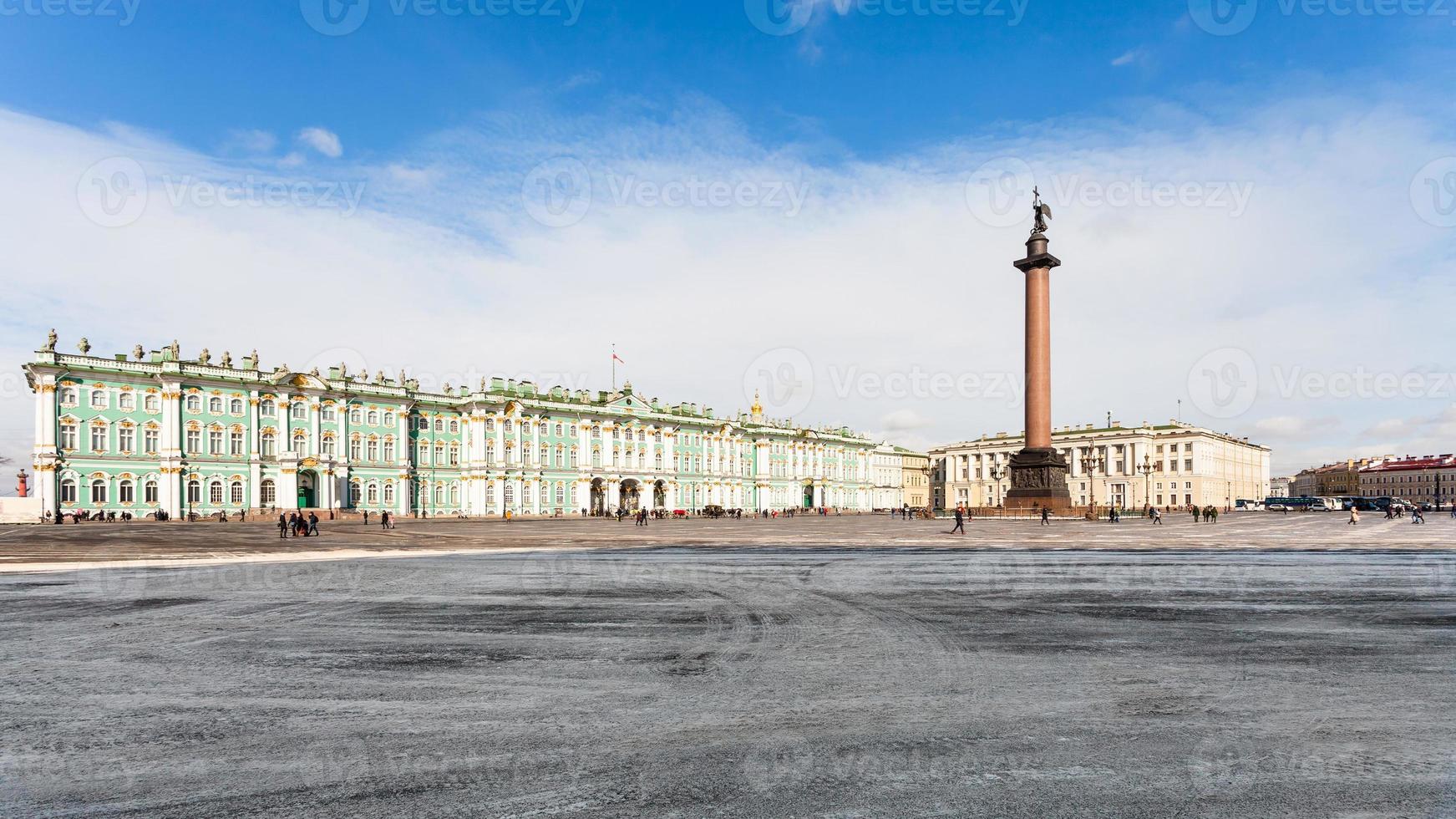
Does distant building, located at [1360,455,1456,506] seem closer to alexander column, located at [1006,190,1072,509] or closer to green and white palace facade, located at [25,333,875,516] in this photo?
green and white palace facade, located at [25,333,875,516]

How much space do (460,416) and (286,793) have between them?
8676 centimetres

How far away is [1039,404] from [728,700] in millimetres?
55101

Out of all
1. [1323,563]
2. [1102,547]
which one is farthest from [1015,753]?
[1102,547]

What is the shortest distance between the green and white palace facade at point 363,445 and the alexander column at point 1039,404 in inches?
1994

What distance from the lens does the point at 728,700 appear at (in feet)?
25.9

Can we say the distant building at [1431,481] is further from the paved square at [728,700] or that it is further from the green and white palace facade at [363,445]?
the paved square at [728,700]

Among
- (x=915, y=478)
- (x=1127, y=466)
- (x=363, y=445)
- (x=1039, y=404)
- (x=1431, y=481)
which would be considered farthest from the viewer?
(x=1431, y=481)

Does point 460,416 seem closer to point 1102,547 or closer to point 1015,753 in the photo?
point 1102,547

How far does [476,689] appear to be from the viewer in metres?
8.38

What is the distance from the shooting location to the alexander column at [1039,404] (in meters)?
58.6

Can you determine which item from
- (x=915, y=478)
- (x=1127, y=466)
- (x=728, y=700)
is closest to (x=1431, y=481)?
(x=1127, y=466)

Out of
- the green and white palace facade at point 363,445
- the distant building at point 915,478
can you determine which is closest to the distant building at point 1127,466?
the distant building at point 915,478

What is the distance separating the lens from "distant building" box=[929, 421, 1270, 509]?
439 feet

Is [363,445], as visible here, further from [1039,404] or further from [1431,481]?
[1431,481]
